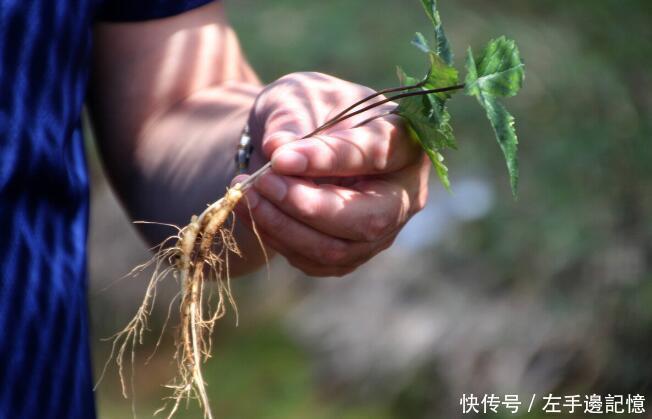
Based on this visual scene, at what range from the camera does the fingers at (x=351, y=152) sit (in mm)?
1008

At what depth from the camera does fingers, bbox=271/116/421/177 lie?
101cm

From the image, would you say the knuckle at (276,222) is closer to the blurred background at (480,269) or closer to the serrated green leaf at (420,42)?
the serrated green leaf at (420,42)

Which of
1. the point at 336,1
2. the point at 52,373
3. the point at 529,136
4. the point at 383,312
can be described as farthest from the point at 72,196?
the point at 336,1

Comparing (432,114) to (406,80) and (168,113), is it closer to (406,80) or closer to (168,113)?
(406,80)

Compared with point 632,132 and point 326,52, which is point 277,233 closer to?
point 632,132

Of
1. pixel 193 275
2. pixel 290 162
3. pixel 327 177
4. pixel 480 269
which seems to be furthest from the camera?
pixel 480 269

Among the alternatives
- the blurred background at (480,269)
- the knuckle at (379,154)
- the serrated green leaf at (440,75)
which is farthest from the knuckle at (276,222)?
the blurred background at (480,269)

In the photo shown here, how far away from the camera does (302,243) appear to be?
107 centimetres

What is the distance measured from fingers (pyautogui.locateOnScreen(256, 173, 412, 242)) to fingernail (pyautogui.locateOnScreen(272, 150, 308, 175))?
0.03m

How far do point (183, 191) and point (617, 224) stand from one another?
2324 mm

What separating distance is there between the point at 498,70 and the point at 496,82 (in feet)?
0.05

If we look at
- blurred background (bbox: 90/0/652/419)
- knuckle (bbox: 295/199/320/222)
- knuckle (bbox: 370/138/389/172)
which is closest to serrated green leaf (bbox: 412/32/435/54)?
knuckle (bbox: 370/138/389/172)

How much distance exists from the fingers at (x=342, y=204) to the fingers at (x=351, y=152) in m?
0.02

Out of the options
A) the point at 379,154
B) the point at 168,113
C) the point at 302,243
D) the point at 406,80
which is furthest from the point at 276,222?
the point at 168,113
